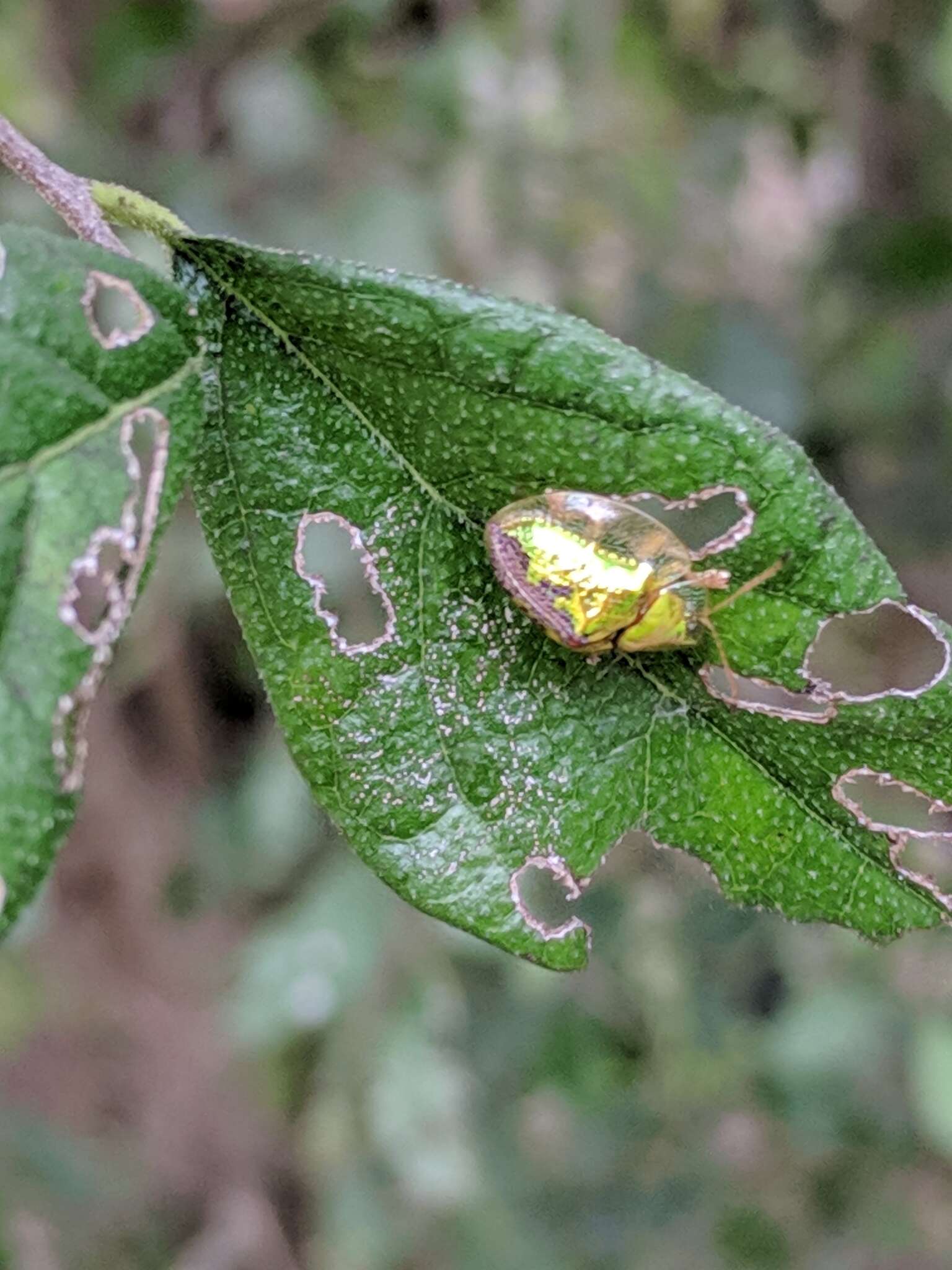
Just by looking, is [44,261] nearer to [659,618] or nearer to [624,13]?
[659,618]

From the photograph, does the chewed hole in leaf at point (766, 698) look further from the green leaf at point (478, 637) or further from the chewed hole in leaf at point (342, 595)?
the chewed hole in leaf at point (342, 595)

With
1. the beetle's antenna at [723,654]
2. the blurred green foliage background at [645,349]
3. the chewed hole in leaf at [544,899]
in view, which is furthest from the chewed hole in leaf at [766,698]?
the blurred green foliage background at [645,349]

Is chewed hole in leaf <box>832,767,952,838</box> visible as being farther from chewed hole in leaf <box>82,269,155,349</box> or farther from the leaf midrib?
chewed hole in leaf <box>82,269,155,349</box>

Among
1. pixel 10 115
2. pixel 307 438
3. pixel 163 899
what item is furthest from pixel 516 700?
pixel 163 899

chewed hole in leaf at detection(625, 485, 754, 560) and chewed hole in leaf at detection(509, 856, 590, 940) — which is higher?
chewed hole in leaf at detection(625, 485, 754, 560)

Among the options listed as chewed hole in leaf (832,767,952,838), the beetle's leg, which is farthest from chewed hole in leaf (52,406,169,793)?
chewed hole in leaf (832,767,952,838)

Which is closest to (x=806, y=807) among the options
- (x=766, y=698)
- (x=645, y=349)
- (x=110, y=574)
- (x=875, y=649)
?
(x=766, y=698)

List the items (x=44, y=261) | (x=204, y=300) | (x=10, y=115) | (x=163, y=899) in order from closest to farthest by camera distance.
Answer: (x=44, y=261) < (x=204, y=300) < (x=10, y=115) < (x=163, y=899)
